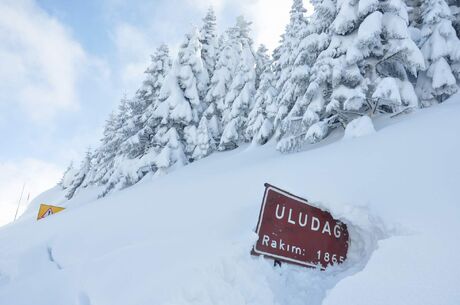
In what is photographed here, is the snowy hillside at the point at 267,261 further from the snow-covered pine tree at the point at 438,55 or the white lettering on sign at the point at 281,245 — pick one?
the snow-covered pine tree at the point at 438,55

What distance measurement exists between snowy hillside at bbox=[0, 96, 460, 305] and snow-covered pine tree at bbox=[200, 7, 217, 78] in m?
20.0

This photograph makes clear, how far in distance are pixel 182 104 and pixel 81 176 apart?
2300 cm

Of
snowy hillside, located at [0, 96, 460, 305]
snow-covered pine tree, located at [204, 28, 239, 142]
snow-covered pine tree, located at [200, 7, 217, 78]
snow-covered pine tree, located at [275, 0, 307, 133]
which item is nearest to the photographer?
snowy hillside, located at [0, 96, 460, 305]

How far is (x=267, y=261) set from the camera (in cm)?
453

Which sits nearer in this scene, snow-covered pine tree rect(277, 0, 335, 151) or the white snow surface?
the white snow surface

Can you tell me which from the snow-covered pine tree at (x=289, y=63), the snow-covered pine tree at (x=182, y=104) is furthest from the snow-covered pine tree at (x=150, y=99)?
the snow-covered pine tree at (x=289, y=63)

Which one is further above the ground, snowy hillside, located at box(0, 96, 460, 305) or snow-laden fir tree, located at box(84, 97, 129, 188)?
snow-laden fir tree, located at box(84, 97, 129, 188)

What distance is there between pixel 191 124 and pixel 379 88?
15432 mm

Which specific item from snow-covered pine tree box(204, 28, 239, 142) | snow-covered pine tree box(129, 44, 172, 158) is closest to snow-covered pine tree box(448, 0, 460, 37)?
snow-covered pine tree box(204, 28, 239, 142)

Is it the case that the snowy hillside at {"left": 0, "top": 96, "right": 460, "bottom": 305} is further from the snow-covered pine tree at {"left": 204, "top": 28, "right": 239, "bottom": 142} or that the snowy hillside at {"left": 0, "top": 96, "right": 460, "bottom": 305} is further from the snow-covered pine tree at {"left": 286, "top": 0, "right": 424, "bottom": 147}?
the snow-covered pine tree at {"left": 204, "top": 28, "right": 239, "bottom": 142}

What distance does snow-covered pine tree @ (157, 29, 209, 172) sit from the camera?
23.4m

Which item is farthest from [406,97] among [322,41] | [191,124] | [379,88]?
[191,124]

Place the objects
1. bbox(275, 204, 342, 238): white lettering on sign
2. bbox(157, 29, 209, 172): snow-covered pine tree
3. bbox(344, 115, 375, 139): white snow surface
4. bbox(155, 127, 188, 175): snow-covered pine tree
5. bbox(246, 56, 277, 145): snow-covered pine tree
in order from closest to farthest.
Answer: bbox(275, 204, 342, 238): white lettering on sign
bbox(344, 115, 375, 139): white snow surface
bbox(246, 56, 277, 145): snow-covered pine tree
bbox(155, 127, 188, 175): snow-covered pine tree
bbox(157, 29, 209, 172): snow-covered pine tree

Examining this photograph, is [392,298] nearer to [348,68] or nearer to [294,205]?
[294,205]
